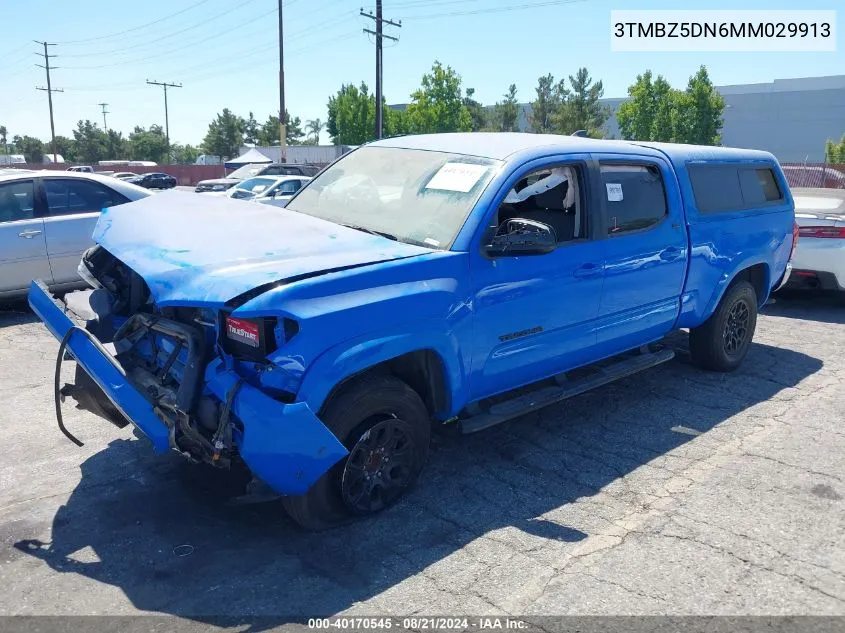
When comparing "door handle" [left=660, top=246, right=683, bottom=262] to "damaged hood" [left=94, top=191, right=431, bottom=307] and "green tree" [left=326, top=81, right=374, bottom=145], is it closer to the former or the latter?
"damaged hood" [left=94, top=191, right=431, bottom=307]

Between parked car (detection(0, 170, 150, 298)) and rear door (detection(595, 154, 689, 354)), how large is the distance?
5.63 meters

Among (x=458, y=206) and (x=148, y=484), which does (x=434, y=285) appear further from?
(x=148, y=484)

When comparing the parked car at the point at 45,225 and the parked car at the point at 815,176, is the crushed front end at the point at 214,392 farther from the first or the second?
the parked car at the point at 815,176

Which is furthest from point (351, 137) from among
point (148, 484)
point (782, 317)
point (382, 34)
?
point (148, 484)

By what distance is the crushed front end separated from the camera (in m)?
3.01

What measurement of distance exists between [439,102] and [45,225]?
4811 centimetres

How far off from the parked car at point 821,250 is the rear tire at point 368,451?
6.75 m

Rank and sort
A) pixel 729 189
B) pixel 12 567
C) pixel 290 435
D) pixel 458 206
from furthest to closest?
pixel 729 189 < pixel 458 206 < pixel 12 567 < pixel 290 435

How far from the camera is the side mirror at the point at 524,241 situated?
385 centimetres

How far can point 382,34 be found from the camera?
32.4m

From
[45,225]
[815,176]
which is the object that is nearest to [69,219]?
[45,225]

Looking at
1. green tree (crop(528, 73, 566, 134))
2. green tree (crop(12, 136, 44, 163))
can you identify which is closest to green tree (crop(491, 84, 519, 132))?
green tree (crop(528, 73, 566, 134))

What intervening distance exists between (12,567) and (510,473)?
8.84 ft

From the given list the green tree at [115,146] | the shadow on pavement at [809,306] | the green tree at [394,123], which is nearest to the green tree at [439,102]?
the green tree at [394,123]
